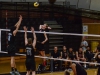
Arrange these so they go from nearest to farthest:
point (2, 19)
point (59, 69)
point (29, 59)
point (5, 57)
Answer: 1. point (29, 59)
2. point (59, 69)
3. point (5, 57)
4. point (2, 19)

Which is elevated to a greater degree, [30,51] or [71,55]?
[30,51]

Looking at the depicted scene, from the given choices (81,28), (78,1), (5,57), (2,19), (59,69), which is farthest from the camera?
(78,1)

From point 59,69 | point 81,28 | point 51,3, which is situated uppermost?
point 51,3

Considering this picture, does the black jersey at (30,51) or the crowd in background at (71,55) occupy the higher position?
the black jersey at (30,51)

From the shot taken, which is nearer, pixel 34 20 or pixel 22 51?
pixel 22 51

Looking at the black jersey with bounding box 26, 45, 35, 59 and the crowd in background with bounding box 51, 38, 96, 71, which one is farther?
the crowd in background with bounding box 51, 38, 96, 71

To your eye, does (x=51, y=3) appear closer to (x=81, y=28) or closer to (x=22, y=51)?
(x=81, y=28)

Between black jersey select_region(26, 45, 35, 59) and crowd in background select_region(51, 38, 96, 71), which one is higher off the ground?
A: black jersey select_region(26, 45, 35, 59)

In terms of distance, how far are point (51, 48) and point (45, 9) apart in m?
3.25

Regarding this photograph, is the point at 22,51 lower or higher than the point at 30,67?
lower

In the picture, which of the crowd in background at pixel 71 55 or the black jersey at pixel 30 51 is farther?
the crowd in background at pixel 71 55

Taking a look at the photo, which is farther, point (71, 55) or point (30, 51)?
point (71, 55)

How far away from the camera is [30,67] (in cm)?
1098

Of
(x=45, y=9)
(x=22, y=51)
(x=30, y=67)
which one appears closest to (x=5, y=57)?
(x=22, y=51)
